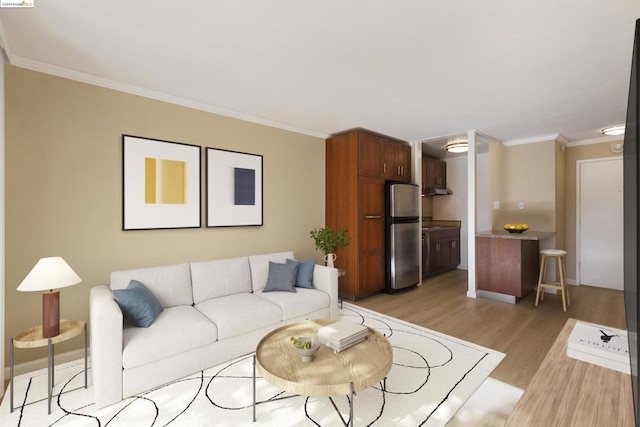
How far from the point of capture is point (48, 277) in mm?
2012

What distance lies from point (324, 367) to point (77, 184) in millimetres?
2604

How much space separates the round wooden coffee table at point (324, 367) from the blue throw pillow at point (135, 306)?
991mm

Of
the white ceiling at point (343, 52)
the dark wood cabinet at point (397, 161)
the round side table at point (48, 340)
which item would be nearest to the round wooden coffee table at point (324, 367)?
the round side table at point (48, 340)

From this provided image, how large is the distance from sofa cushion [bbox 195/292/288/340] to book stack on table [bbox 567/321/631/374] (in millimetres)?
2205

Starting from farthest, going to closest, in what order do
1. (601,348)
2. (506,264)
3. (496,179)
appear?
1. (496,179)
2. (506,264)
3. (601,348)

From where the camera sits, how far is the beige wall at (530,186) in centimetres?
469

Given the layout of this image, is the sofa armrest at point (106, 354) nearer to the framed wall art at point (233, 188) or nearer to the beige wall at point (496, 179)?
the framed wall art at point (233, 188)

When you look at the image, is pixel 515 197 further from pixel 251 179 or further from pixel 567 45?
pixel 251 179

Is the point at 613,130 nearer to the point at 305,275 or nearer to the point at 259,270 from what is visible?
the point at 305,275

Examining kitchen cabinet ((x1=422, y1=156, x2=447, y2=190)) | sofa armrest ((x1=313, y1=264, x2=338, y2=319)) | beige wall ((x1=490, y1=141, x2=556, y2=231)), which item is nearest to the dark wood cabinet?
kitchen cabinet ((x1=422, y1=156, x2=447, y2=190))

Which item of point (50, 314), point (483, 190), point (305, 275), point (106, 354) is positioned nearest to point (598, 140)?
point (483, 190)

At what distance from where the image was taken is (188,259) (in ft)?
10.8

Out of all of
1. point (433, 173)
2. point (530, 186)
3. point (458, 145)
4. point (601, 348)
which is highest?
point (458, 145)

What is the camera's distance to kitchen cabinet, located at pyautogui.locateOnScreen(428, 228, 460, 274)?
580 centimetres
